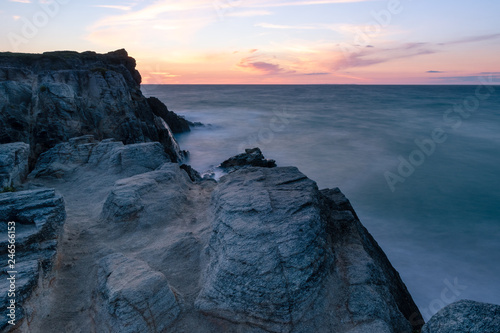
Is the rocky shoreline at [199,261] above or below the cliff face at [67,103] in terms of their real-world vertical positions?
below

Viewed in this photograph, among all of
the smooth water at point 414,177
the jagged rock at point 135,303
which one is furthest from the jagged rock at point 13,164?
the smooth water at point 414,177

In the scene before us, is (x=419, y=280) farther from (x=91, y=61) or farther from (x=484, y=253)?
(x=91, y=61)

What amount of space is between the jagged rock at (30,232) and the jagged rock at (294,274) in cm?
362

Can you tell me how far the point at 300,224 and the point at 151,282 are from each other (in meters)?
3.55

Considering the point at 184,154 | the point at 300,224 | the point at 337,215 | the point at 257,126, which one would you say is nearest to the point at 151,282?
the point at 300,224

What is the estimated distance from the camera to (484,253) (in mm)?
13359

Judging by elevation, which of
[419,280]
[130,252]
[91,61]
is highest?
[91,61]

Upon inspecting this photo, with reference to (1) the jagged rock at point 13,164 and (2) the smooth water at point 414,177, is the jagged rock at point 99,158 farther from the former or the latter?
(2) the smooth water at point 414,177

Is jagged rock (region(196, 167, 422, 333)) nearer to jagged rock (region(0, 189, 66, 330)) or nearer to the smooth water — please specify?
jagged rock (region(0, 189, 66, 330))

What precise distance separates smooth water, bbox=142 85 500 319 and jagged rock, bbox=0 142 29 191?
13765mm

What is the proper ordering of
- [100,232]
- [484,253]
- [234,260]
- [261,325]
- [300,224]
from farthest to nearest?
[484,253], [100,232], [300,224], [234,260], [261,325]

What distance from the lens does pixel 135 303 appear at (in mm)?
5730

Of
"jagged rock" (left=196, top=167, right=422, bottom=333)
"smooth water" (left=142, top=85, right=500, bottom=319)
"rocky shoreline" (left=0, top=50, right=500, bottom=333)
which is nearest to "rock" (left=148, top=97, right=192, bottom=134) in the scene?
"smooth water" (left=142, top=85, right=500, bottom=319)

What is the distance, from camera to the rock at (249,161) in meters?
20.8
